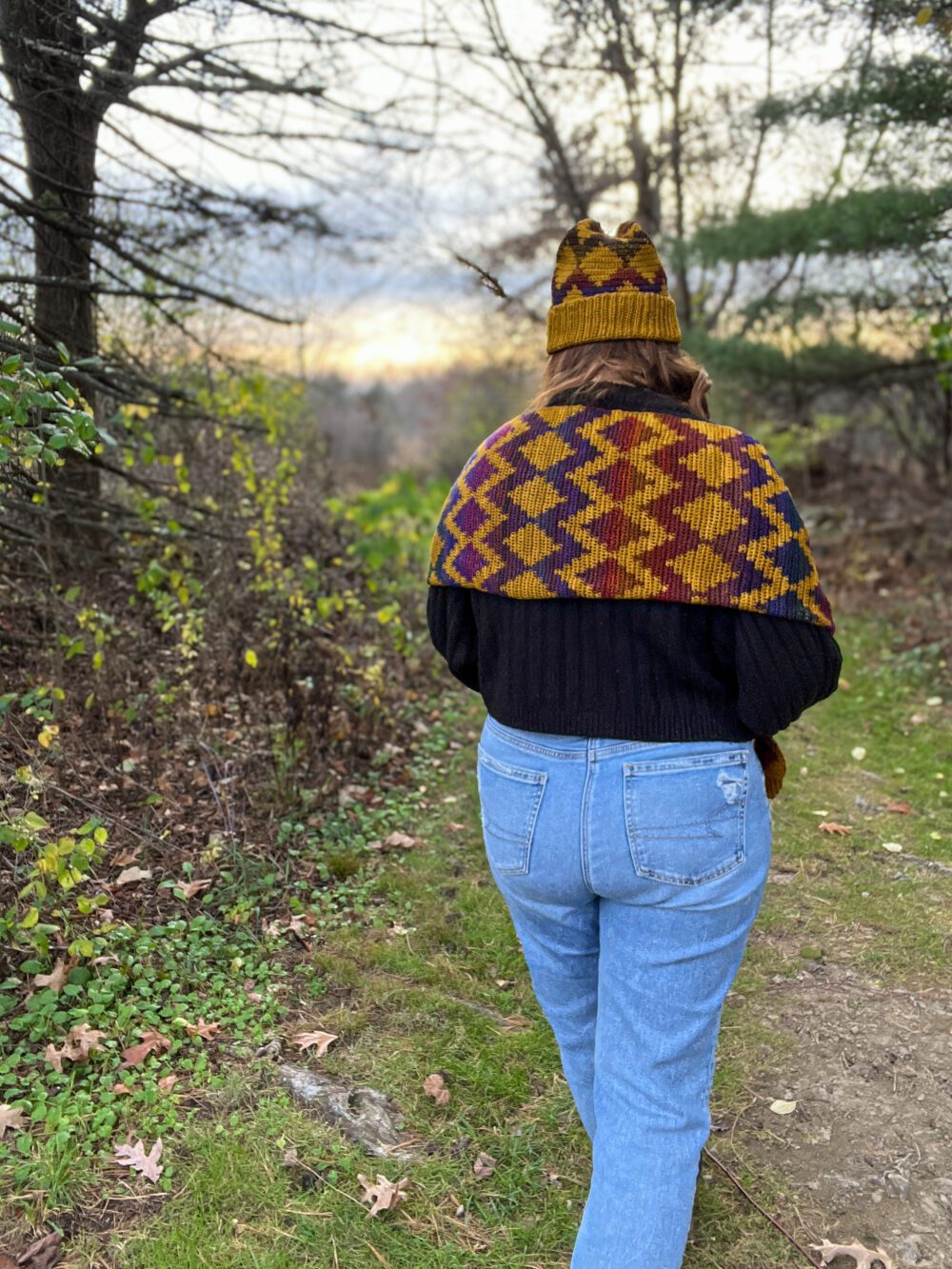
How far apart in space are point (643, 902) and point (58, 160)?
4.51 metres

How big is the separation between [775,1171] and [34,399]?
2872mm

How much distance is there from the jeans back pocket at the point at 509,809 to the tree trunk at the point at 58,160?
2937mm

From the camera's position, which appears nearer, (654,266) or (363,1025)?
(654,266)

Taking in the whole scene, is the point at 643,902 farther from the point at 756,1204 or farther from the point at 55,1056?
the point at 55,1056

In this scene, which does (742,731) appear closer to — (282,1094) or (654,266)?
(654,266)

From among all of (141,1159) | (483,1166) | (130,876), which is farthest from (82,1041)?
(483,1166)

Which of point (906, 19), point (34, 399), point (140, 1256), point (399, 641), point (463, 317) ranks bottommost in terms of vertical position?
point (140, 1256)

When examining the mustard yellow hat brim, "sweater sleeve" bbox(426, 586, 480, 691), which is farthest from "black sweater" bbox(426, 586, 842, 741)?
the mustard yellow hat brim

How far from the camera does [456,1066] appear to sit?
2969mm

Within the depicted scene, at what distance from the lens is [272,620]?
5230mm

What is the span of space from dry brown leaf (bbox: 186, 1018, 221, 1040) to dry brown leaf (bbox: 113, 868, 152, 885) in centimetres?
73

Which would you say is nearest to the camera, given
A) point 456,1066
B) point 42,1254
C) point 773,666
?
point 773,666

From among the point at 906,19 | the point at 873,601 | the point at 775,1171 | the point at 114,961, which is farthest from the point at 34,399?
the point at 873,601

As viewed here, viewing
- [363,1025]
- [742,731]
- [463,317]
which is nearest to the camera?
[742,731]
